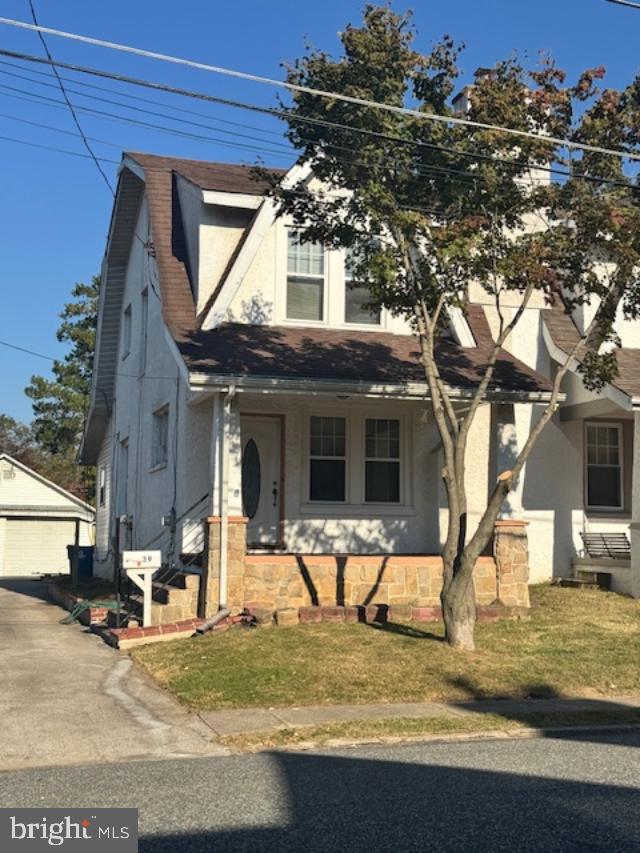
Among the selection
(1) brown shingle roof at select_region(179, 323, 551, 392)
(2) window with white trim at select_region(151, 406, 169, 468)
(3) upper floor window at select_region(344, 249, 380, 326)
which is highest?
(3) upper floor window at select_region(344, 249, 380, 326)

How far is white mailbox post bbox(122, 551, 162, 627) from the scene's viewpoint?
42.9ft

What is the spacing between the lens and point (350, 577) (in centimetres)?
1404

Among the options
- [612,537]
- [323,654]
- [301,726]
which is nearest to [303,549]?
[323,654]

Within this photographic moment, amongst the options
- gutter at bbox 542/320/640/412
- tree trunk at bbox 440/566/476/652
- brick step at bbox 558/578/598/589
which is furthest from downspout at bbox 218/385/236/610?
brick step at bbox 558/578/598/589

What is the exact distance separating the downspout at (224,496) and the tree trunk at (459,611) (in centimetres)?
314

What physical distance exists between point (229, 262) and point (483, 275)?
6006 mm

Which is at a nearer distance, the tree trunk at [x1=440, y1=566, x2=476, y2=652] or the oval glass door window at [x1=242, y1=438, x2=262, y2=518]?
the tree trunk at [x1=440, y1=566, x2=476, y2=652]

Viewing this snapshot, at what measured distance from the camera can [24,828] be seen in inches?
214

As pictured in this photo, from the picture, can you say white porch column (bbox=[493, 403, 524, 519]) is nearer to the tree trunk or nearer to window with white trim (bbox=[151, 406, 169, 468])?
the tree trunk

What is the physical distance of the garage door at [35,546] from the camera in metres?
35.7

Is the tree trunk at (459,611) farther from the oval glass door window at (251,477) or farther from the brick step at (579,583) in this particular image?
the brick step at (579,583)

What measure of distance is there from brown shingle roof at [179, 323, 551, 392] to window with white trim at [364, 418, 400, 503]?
4.48ft

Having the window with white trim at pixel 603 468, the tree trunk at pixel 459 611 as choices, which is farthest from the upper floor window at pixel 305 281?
the tree trunk at pixel 459 611

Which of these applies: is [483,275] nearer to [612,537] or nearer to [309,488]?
[309,488]
